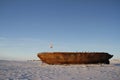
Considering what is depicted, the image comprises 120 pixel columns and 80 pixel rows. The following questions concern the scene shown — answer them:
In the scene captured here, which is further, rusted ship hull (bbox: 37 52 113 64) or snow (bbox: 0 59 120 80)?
rusted ship hull (bbox: 37 52 113 64)

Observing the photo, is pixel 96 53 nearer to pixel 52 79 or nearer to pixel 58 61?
pixel 58 61

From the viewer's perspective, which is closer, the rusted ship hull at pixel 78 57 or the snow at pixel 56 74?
the snow at pixel 56 74

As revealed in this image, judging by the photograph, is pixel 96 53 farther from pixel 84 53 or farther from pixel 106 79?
pixel 106 79

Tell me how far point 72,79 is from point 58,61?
539 inches

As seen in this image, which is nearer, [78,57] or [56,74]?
[56,74]

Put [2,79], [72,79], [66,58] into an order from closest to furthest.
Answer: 1. [2,79]
2. [72,79]
3. [66,58]

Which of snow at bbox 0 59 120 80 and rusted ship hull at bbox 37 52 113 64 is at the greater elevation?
rusted ship hull at bbox 37 52 113 64

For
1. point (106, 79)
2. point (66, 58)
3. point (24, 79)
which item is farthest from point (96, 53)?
point (24, 79)

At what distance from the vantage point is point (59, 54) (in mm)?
23484

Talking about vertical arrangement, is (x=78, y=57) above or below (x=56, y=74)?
above

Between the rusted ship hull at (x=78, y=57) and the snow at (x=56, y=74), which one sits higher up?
the rusted ship hull at (x=78, y=57)

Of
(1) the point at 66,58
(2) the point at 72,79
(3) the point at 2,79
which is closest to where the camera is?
(3) the point at 2,79

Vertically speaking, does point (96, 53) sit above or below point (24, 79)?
above

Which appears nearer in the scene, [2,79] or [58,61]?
[2,79]
